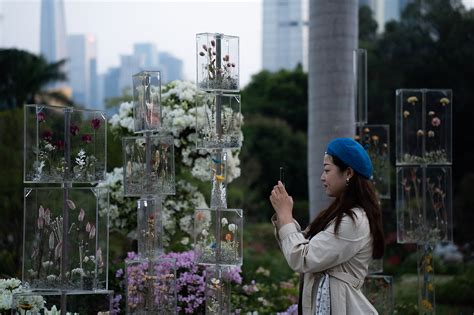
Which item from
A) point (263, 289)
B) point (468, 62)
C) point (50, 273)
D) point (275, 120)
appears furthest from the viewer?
point (275, 120)

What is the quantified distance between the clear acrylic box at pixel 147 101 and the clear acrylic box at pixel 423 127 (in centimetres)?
252

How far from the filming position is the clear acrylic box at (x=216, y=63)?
17.6 ft

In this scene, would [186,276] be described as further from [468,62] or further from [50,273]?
[468,62]

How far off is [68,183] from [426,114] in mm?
3395

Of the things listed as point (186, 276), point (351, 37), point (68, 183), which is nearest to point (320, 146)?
point (351, 37)

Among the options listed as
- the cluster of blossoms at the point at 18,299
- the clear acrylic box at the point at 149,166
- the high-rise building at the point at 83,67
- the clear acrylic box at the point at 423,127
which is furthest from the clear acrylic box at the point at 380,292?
the high-rise building at the point at 83,67

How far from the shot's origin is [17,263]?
32.6 ft

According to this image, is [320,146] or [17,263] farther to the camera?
[17,263]

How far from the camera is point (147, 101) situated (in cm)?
535

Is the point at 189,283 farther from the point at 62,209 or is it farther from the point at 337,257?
the point at 337,257

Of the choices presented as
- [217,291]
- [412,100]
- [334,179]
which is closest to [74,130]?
[217,291]

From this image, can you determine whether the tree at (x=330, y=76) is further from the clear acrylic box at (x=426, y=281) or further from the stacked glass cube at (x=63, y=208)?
the stacked glass cube at (x=63, y=208)

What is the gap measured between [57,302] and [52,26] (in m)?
34.6

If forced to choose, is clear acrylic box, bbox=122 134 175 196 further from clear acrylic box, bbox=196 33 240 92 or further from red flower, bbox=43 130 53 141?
red flower, bbox=43 130 53 141
